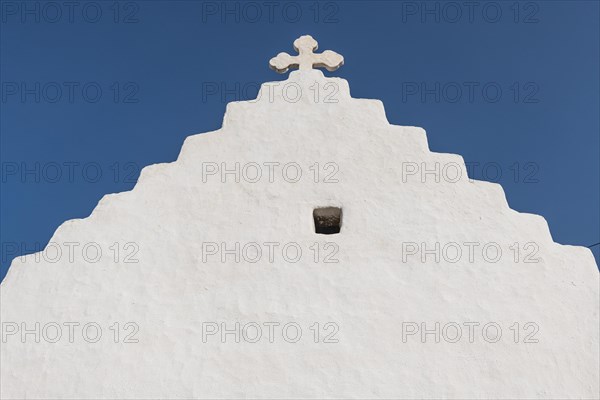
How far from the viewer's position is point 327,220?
613cm

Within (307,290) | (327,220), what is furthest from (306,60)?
(307,290)

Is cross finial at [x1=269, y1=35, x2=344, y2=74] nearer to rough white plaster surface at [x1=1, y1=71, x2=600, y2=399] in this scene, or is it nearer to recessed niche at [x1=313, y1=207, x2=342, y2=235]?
rough white plaster surface at [x1=1, y1=71, x2=600, y2=399]

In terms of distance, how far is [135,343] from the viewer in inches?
208

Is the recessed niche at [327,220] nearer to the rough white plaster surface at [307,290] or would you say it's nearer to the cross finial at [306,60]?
the rough white plaster surface at [307,290]

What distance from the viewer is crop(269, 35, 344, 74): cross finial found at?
23.9ft

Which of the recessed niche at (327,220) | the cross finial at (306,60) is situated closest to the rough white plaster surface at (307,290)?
the recessed niche at (327,220)

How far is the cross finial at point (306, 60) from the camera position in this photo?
23.9 feet

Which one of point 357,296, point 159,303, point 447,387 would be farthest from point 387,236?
point 159,303

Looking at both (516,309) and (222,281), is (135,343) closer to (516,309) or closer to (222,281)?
(222,281)

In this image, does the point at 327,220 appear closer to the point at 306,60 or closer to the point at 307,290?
the point at 307,290

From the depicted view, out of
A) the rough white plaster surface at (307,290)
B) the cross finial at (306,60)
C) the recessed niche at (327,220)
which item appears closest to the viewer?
the rough white plaster surface at (307,290)

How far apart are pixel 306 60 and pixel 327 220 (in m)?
2.01

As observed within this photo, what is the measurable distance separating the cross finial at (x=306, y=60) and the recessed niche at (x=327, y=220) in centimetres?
187

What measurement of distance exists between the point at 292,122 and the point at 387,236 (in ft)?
5.17
